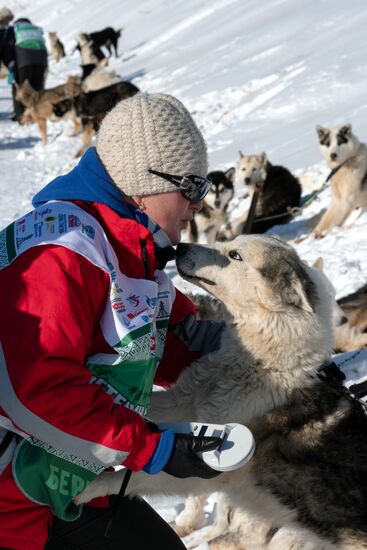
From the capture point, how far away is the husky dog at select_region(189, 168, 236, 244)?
8180 millimetres

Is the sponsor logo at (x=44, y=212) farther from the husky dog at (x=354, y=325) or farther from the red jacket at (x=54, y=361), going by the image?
the husky dog at (x=354, y=325)

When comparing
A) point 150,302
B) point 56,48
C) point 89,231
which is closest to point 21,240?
point 89,231

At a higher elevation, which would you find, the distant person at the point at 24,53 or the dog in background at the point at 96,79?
the distant person at the point at 24,53

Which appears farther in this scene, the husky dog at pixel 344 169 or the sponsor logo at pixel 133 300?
the husky dog at pixel 344 169

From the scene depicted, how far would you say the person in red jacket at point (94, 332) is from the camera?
175 centimetres

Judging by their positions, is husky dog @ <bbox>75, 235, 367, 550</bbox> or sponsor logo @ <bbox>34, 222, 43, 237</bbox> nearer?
sponsor logo @ <bbox>34, 222, 43, 237</bbox>

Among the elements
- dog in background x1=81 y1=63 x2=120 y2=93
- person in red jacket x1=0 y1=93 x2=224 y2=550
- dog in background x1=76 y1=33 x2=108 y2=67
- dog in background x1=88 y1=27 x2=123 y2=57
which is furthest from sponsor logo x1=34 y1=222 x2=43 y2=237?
dog in background x1=88 y1=27 x2=123 y2=57

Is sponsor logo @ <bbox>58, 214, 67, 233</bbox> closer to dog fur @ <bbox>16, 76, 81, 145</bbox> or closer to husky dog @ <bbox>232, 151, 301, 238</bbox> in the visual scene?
husky dog @ <bbox>232, 151, 301, 238</bbox>

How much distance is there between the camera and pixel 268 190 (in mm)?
8758

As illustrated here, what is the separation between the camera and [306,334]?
108 inches

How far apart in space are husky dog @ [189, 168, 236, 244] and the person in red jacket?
5887 mm

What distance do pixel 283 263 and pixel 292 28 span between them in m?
15.8

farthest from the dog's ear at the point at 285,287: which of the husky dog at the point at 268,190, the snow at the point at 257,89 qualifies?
the husky dog at the point at 268,190

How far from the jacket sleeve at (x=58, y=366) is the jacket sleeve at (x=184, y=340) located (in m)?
0.91
